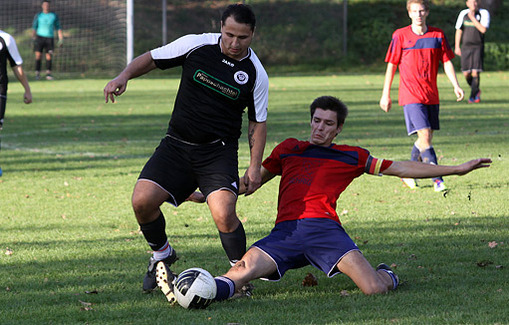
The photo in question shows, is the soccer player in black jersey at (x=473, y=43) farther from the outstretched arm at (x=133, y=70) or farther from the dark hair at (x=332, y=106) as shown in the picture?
the outstretched arm at (x=133, y=70)

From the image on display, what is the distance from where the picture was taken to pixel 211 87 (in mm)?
5176

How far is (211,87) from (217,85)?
0.14 feet

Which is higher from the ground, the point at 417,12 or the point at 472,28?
the point at 417,12

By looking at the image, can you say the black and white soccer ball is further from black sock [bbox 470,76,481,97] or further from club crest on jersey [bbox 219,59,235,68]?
black sock [bbox 470,76,481,97]

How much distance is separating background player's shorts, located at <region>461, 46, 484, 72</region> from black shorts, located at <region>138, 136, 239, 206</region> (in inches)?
593

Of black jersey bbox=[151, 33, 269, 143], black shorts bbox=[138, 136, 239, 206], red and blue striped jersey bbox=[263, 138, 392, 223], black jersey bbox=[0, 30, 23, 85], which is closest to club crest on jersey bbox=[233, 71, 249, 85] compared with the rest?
black jersey bbox=[151, 33, 269, 143]

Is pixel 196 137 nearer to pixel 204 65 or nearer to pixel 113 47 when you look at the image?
pixel 204 65

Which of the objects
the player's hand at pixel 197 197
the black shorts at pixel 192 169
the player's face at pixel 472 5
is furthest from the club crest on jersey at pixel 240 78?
the player's face at pixel 472 5

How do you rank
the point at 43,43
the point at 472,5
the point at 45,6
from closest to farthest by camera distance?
1. the point at 472,5
2. the point at 43,43
3. the point at 45,6

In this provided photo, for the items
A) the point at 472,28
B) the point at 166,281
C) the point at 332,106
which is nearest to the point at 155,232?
the point at 166,281

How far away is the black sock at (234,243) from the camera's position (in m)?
5.13

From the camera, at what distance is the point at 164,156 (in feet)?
17.3

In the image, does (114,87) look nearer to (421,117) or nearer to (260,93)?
(260,93)

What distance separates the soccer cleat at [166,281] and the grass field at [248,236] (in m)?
0.12
